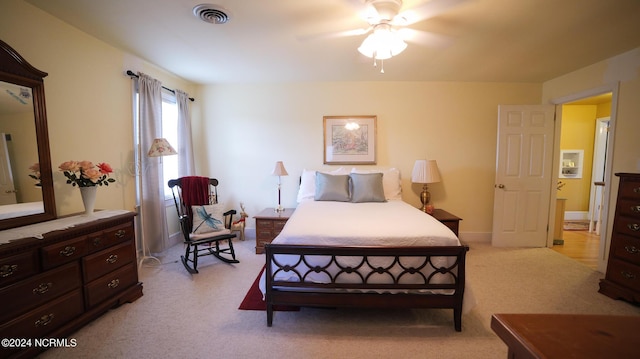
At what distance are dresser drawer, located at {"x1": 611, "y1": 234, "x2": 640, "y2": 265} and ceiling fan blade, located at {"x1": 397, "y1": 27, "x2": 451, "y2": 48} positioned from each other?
2478 millimetres

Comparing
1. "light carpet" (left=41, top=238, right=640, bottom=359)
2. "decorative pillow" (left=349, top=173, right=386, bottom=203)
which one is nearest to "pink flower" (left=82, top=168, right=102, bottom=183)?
"light carpet" (left=41, top=238, right=640, bottom=359)

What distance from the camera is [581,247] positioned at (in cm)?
370

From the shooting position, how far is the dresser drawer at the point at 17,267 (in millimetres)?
1435

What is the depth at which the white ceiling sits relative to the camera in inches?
75.6

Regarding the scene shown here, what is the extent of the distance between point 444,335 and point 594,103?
597 cm

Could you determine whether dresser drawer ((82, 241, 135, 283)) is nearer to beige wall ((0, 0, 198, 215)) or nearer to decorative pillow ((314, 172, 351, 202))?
beige wall ((0, 0, 198, 215))

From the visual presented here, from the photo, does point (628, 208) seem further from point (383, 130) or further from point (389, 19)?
point (389, 19)

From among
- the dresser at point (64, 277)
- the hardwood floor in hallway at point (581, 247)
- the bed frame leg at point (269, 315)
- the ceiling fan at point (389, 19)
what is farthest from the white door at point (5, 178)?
the hardwood floor in hallway at point (581, 247)

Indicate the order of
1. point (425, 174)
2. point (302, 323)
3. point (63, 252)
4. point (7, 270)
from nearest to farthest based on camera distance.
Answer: point (7, 270) < point (63, 252) < point (302, 323) < point (425, 174)

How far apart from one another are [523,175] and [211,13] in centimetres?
438

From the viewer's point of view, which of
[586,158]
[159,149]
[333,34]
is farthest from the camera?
[586,158]

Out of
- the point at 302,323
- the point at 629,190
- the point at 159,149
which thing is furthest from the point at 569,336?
the point at 159,149

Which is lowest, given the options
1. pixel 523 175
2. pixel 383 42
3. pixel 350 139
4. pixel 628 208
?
pixel 628 208

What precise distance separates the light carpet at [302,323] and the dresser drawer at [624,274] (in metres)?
0.19
